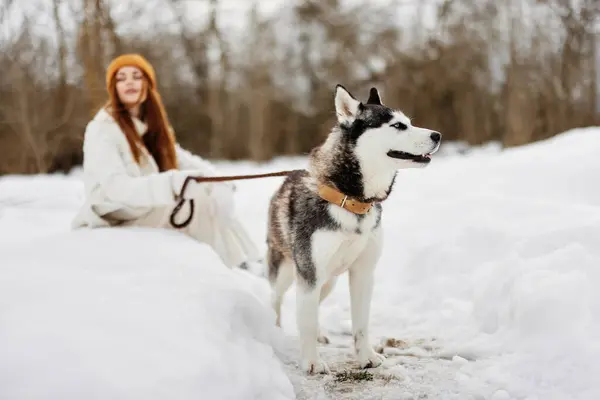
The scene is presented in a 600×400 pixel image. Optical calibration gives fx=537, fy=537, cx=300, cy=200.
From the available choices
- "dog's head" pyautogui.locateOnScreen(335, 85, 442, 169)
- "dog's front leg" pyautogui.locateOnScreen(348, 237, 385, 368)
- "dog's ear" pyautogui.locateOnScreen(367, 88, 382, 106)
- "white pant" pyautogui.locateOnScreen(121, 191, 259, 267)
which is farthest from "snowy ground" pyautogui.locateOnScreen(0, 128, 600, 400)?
"dog's ear" pyautogui.locateOnScreen(367, 88, 382, 106)

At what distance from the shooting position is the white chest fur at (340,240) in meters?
2.81

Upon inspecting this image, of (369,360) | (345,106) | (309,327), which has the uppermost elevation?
(345,106)

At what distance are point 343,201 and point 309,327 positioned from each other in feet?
2.33

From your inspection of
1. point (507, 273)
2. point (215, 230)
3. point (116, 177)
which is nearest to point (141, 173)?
point (116, 177)

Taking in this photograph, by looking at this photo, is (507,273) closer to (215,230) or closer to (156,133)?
(215,230)

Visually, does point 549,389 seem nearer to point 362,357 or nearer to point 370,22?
point 362,357

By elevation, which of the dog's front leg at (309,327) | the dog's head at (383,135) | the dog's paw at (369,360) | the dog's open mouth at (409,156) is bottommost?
the dog's paw at (369,360)

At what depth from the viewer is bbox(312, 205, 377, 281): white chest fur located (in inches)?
111

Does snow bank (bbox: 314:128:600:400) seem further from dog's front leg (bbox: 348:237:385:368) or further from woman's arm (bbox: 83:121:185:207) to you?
woman's arm (bbox: 83:121:185:207)

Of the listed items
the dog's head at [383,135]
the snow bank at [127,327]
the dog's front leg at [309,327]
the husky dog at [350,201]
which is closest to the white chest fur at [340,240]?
the husky dog at [350,201]

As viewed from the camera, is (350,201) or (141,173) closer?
(350,201)

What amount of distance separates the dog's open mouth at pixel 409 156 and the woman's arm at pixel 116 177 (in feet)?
4.97

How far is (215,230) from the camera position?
13.5 feet

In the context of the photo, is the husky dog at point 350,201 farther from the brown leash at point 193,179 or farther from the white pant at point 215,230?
the white pant at point 215,230
